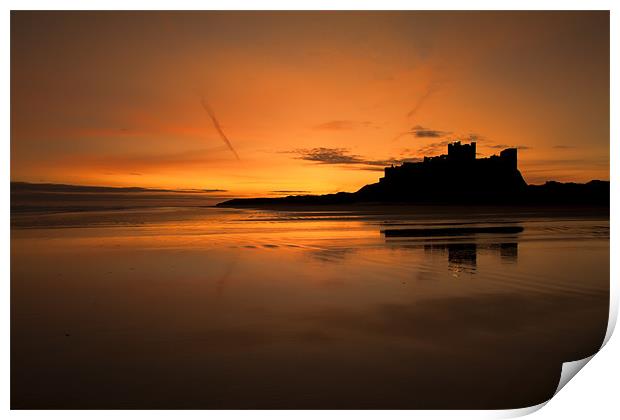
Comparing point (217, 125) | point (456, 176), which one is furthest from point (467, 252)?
point (456, 176)

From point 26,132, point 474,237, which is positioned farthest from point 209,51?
point 474,237

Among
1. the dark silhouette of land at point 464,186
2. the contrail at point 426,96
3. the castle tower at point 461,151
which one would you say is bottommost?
the dark silhouette of land at point 464,186

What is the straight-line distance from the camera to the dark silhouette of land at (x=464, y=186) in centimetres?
1190

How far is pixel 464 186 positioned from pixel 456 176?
2.34 metres

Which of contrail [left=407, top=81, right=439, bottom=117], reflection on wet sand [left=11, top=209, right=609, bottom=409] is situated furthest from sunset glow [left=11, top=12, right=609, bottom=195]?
reflection on wet sand [left=11, top=209, right=609, bottom=409]

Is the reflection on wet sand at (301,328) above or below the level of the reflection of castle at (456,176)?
below

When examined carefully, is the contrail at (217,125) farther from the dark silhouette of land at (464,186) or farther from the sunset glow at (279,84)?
the dark silhouette of land at (464,186)

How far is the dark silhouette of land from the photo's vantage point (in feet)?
39.0

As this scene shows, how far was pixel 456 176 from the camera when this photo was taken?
17.2 m

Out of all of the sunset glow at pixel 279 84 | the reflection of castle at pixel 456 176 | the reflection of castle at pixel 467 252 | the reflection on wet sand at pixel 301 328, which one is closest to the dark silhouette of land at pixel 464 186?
the reflection of castle at pixel 456 176

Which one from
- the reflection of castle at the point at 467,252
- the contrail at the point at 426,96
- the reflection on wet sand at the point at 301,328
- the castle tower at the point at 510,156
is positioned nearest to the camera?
the reflection on wet sand at the point at 301,328

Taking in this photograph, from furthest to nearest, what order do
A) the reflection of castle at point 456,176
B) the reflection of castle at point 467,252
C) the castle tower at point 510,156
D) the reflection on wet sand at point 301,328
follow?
the reflection of castle at point 456,176 → the castle tower at point 510,156 → the reflection of castle at point 467,252 → the reflection on wet sand at point 301,328

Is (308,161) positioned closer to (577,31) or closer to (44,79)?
(44,79)

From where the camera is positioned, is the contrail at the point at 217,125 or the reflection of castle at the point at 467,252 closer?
the reflection of castle at the point at 467,252
